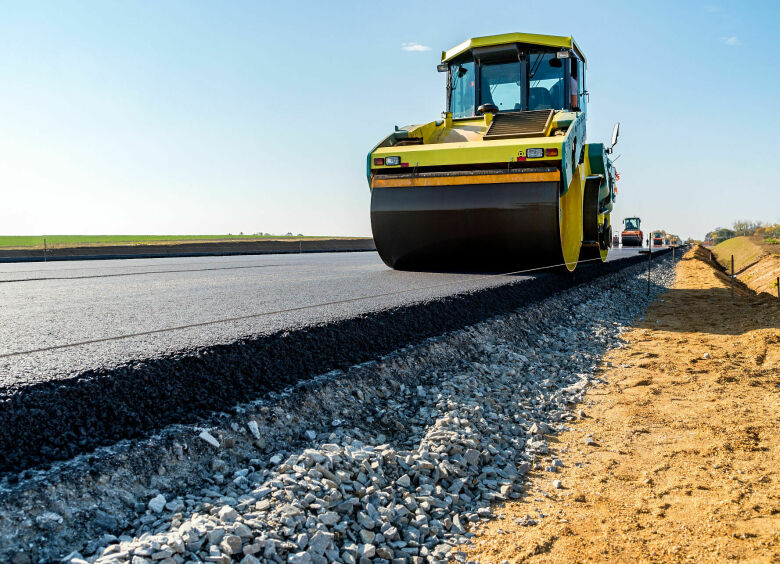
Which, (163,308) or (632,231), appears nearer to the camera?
(163,308)

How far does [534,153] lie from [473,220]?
104 cm

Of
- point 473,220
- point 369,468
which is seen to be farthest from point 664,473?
point 473,220

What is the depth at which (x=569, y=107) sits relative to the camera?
8805mm

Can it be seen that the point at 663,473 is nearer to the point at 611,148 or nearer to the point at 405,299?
the point at 405,299

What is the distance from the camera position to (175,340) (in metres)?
3.43

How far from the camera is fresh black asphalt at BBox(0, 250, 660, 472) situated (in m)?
2.53

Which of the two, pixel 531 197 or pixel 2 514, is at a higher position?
pixel 531 197

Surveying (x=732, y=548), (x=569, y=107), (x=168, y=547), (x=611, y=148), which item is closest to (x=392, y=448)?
(x=168, y=547)

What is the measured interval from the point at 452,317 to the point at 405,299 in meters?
0.51

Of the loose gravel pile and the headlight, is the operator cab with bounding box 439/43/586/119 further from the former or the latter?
the loose gravel pile

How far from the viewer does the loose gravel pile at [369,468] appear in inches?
87.4

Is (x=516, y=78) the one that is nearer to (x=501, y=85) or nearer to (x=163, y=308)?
(x=501, y=85)

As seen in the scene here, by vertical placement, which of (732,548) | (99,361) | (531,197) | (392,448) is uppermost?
(531,197)

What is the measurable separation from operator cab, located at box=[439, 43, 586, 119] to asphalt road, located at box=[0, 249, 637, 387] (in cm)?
274
